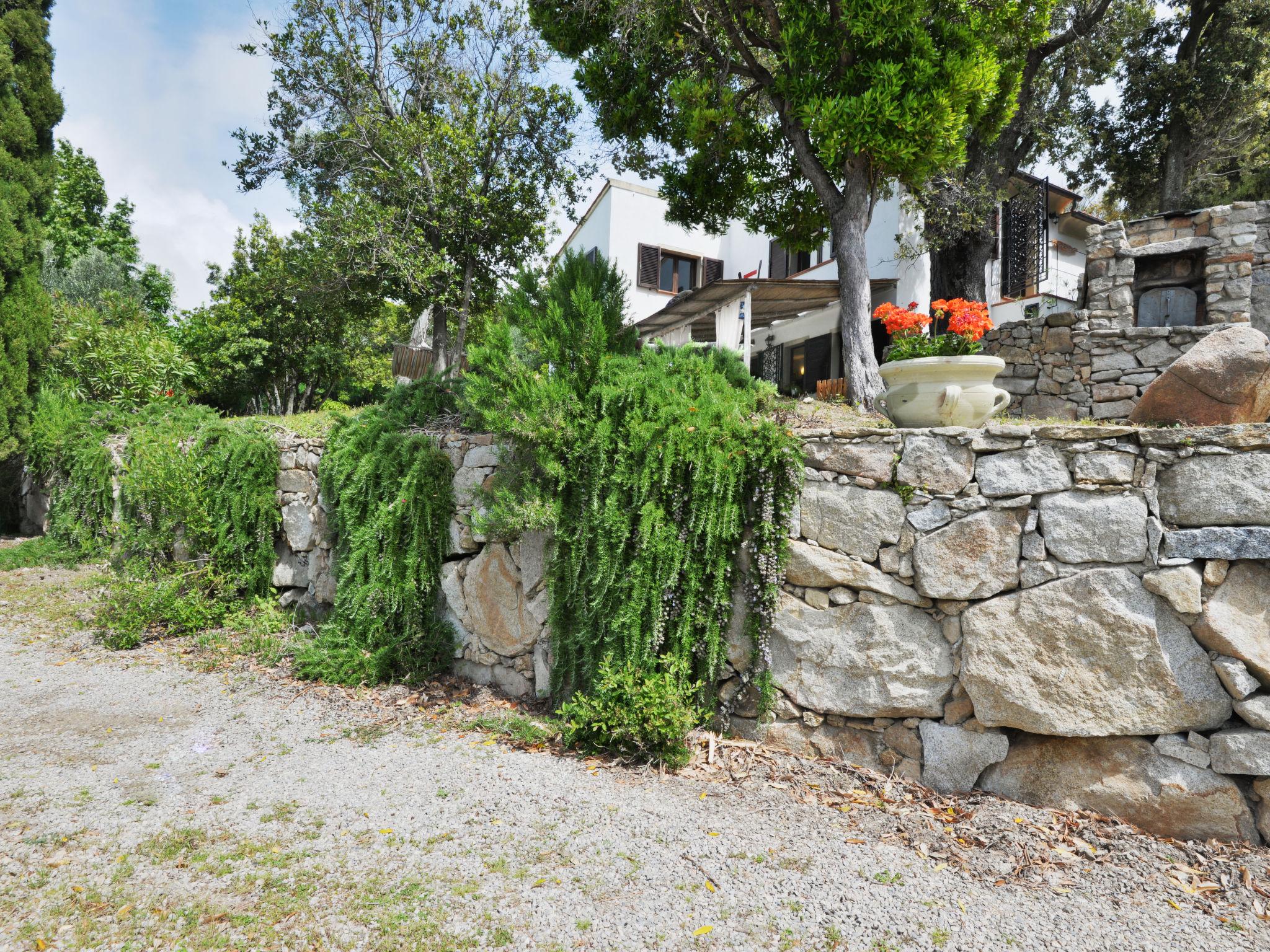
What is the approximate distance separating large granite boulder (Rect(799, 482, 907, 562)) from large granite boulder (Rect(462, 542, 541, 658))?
6.62 ft

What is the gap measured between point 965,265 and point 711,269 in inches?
266

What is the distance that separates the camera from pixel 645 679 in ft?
12.0

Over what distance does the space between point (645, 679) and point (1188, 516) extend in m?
2.82

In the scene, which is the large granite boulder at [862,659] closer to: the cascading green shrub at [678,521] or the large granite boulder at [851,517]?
the cascading green shrub at [678,521]

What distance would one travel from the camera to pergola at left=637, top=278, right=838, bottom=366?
9.37m

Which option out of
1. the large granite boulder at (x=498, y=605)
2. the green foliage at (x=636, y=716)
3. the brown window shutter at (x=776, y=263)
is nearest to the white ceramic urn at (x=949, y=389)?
the green foliage at (x=636, y=716)

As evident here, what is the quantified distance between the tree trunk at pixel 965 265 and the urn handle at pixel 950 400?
7650mm

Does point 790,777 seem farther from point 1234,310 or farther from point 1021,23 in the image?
point 1234,310

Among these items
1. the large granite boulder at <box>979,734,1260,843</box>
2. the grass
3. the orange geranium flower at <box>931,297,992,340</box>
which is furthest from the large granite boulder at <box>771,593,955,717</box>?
the orange geranium flower at <box>931,297,992,340</box>

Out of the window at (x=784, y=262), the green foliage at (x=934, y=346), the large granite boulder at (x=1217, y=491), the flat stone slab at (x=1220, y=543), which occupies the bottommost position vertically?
the flat stone slab at (x=1220, y=543)

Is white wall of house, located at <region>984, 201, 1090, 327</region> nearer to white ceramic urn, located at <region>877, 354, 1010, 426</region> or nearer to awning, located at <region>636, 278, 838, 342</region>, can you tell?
awning, located at <region>636, 278, 838, 342</region>

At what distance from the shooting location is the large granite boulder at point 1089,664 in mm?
3141

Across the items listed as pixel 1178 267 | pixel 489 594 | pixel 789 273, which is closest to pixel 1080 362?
pixel 1178 267

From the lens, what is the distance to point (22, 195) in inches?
361
